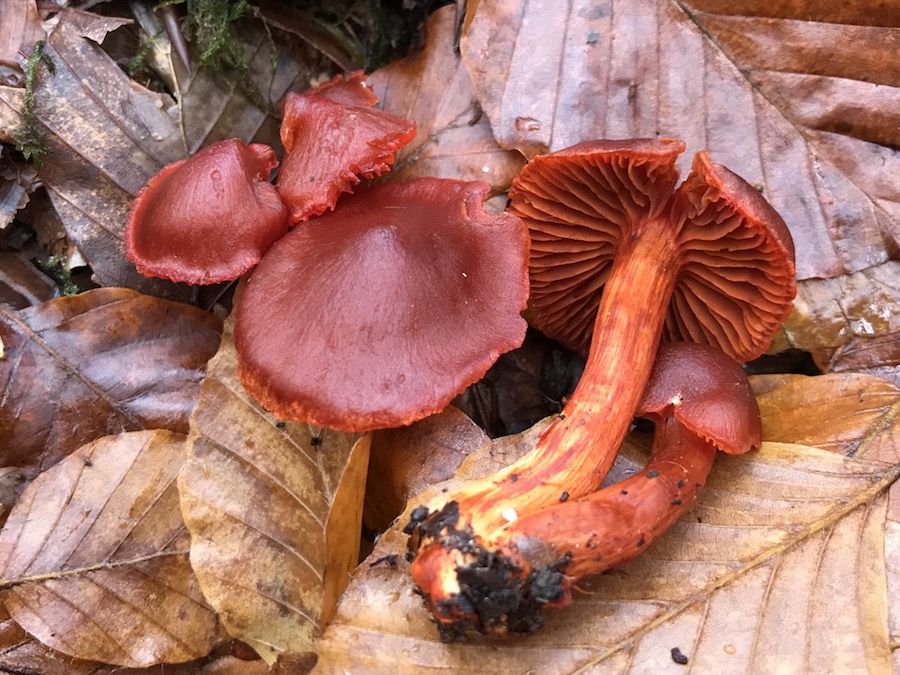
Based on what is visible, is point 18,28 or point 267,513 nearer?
point 267,513

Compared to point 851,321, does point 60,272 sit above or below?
above

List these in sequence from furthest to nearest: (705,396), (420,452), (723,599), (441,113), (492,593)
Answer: (441,113)
(420,452)
(705,396)
(723,599)
(492,593)

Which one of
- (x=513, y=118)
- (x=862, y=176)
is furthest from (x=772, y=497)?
(x=513, y=118)

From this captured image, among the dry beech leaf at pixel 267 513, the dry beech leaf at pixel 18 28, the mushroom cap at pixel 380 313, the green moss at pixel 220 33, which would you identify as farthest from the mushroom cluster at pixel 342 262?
the dry beech leaf at pixel 18 28

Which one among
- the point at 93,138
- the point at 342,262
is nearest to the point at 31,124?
the point at 93,138

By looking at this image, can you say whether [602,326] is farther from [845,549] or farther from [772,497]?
[845,549]

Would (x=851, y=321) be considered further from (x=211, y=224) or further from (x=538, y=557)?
(x=211, y=224)

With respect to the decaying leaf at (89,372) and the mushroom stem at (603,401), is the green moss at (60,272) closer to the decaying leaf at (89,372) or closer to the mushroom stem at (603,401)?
the decaying leaf at (89,372)
